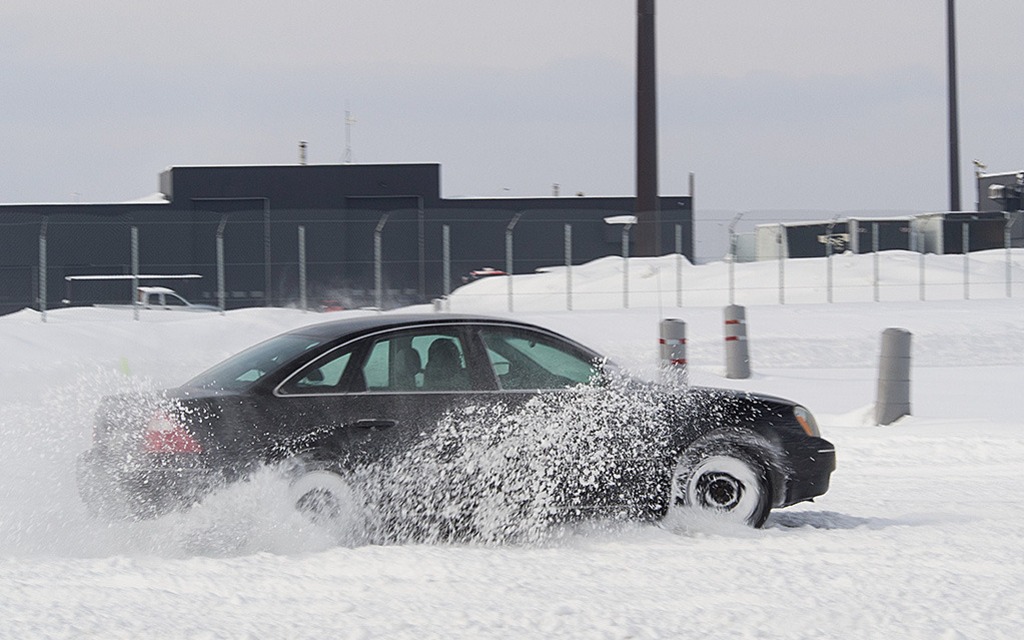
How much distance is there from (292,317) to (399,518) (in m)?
15.8

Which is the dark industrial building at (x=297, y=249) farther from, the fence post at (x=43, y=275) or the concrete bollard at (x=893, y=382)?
the concrete bollard at (x=893, y=382)

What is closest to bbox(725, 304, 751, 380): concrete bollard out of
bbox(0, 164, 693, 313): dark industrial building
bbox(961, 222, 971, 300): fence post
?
bbox(0, 164, 693, 313): dark industrial building

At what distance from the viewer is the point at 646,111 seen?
1331 inches

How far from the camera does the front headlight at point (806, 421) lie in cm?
753

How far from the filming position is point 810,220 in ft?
88.8

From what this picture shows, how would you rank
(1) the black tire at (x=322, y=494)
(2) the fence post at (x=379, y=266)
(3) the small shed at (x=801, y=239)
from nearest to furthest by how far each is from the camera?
(1) the black tire at (x=322, y=494)
(2) the fence post at (x=379, y=266)
(3) the small shed at (x=801, y=239)

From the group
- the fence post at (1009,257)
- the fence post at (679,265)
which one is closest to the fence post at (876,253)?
the fence post at (1009,257)

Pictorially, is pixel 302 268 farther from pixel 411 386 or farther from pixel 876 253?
pixel 411 386

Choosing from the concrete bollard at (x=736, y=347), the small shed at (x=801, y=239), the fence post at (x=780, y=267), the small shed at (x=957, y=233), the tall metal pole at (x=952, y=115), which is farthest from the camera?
the tall metal pole at (x=952, y=115)

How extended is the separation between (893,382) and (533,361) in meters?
6.44

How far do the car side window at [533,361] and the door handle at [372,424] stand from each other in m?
0.71

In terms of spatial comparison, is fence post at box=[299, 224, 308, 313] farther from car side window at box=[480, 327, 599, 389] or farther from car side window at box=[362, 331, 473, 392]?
car side window at box=[362, 331, 473, 392]

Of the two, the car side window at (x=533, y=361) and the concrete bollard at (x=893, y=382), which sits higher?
the car side window at (x=533, y=361)

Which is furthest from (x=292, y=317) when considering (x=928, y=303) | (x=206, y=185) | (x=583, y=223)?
(x=206, y=185)
